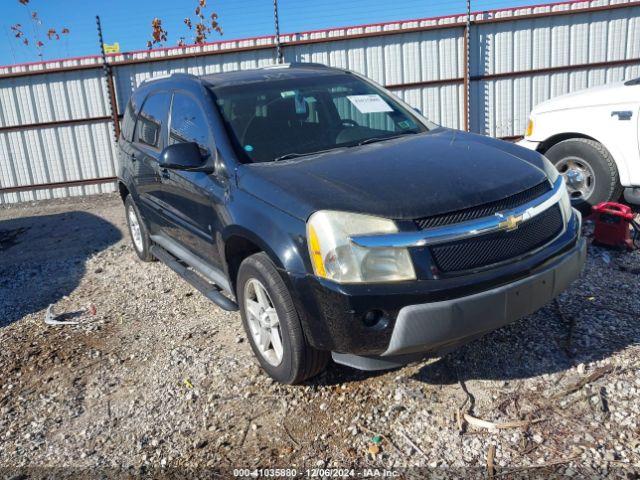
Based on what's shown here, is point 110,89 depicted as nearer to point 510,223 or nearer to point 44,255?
point 44,255

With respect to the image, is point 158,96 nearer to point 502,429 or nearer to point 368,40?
point 502,429

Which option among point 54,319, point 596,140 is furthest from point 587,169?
point 54,319

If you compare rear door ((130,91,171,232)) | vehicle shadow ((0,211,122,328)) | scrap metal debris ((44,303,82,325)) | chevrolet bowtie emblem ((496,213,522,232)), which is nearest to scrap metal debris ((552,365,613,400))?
chevrolet bowtie emblem ((496,213,522,232))

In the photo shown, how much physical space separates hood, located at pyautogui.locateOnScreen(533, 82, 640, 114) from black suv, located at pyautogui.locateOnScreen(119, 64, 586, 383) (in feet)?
8.01

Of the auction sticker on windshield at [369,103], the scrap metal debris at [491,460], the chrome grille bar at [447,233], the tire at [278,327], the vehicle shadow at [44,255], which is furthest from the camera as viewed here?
the vehicle shadow at [44,255]

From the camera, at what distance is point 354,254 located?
2754 mm

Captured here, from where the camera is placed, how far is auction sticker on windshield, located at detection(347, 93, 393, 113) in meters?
4.31

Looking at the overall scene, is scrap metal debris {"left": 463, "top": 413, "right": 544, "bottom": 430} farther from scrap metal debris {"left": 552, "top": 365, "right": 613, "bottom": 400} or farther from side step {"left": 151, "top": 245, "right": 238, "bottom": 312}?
side step {"left": 151, "top": 245, "right": 238, "bottom": 312}

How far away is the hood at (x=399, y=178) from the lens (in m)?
2.88

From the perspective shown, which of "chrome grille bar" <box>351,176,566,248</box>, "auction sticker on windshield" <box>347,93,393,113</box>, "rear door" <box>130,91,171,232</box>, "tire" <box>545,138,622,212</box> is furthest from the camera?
"tire" <box>545,138,622,212</box>

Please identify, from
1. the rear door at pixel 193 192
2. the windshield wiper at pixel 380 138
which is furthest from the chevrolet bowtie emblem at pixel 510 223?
the rear door at pixel 193 192

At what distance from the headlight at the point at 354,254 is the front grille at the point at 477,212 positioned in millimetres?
170

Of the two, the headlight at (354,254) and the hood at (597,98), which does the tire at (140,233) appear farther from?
the hood at (597,98)

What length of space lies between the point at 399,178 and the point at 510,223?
1.99ft
